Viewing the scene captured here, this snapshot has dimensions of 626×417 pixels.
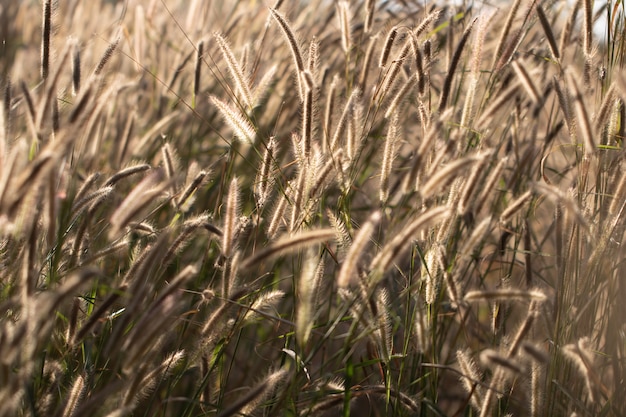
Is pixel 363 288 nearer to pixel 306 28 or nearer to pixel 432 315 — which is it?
pixel 432 315

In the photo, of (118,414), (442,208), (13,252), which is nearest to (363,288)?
(442,208)

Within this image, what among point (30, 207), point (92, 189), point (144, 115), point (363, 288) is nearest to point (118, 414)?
point (30, 207)

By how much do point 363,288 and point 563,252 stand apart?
2.04 ft

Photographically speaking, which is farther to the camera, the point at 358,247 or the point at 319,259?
the point at 319,259

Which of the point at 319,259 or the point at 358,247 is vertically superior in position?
the point at 358,247

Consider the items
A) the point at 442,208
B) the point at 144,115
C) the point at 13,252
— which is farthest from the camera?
the point at 144,115

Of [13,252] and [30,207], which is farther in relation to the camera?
[13,252]

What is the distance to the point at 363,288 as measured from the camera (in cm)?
154

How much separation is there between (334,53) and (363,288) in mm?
2259

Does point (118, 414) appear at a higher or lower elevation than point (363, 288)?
lower

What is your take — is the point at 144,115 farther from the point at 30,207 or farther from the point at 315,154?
the point at 30,207

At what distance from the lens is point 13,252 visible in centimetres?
167

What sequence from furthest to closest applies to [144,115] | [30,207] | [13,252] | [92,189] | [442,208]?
1. [144,115]
2. [92,189]
3. [13,252]
4. [442,208]
5. [30,207]

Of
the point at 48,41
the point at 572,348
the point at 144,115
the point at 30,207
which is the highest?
the point at 48,41
